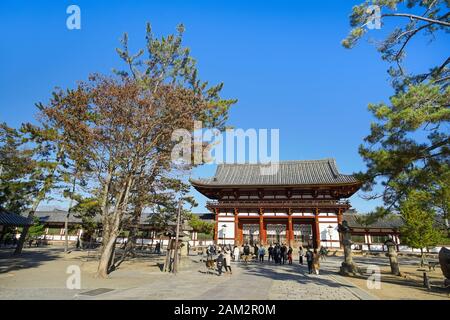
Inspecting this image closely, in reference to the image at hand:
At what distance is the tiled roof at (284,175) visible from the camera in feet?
104

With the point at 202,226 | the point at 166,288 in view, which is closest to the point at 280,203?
the point at 202,226

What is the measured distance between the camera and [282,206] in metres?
30.4

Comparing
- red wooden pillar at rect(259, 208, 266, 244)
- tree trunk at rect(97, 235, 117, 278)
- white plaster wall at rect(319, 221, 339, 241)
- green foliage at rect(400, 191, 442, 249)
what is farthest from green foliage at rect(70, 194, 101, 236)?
green foliage at rect(400, 191, 442, 249)

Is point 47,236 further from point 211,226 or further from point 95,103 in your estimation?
point 95,103

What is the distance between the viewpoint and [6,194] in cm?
1892

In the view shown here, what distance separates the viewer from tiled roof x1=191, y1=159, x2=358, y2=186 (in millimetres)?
31688

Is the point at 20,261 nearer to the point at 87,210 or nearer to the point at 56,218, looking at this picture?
the point at 87,210

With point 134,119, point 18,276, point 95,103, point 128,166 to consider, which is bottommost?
point 18,276

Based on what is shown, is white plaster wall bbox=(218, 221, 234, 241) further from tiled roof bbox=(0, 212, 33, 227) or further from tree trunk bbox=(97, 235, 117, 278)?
tree trunk bbox=(97, 235, 117, 278)

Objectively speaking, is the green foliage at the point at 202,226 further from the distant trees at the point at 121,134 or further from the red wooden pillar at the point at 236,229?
the distant trees at the point at 121,134

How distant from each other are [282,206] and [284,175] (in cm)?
528

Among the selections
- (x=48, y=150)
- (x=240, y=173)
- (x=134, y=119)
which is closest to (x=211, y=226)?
(x=240, y=173)

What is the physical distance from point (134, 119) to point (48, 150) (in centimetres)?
1330
